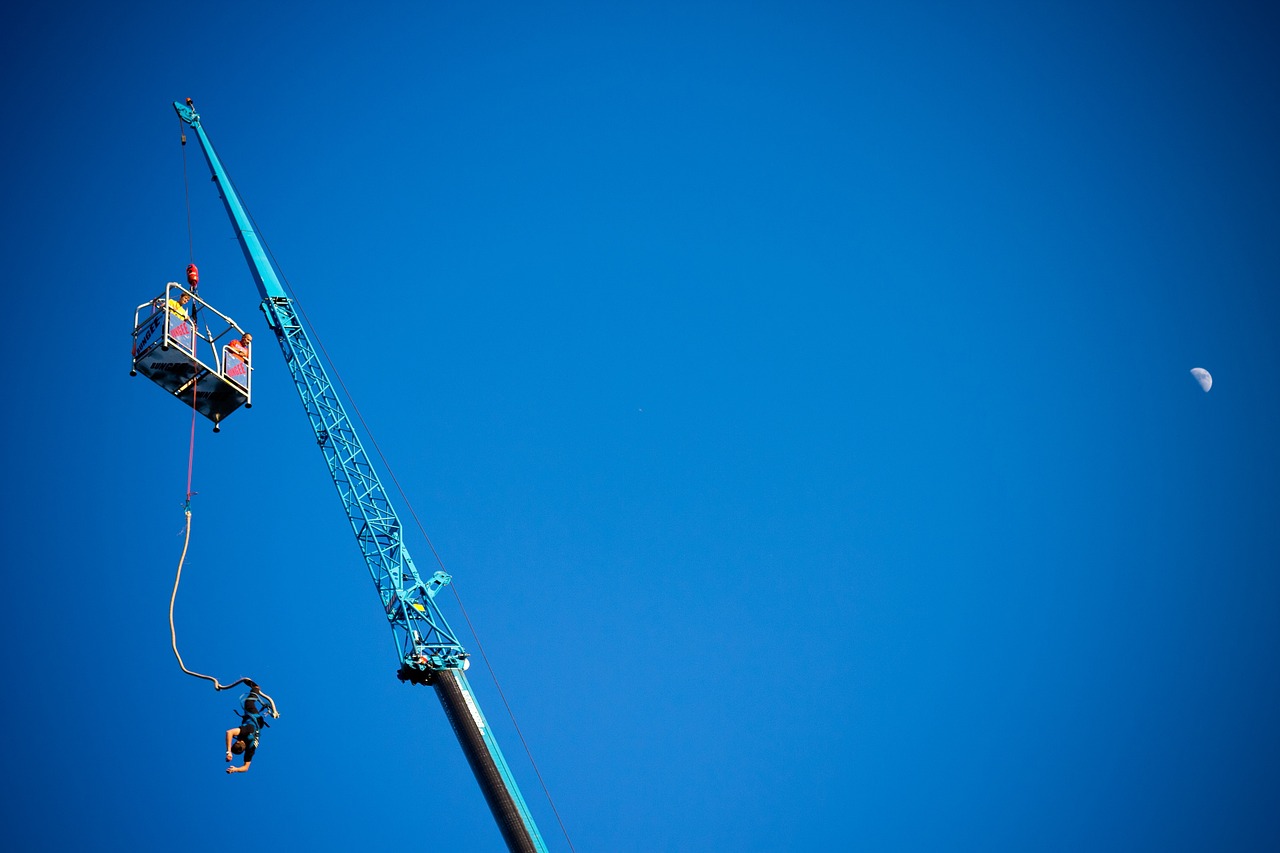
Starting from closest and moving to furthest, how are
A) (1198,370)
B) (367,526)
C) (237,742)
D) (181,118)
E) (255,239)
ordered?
(237,742)
(367,526)
(255,239)
(181,118)
(1198,370)

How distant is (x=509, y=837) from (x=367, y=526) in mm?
11424

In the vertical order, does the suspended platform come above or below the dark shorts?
above

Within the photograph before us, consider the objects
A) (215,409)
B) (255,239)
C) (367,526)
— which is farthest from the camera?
(255,239)

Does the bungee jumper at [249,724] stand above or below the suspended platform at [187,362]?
below

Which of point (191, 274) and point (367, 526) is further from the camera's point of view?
point (367, 526)

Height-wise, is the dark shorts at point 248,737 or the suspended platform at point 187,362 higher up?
the suspended platform at point 187,362

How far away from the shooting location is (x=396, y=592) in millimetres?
31141

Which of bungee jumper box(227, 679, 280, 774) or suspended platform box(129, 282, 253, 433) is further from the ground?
suspended platform box(129, 282, 253, 433)

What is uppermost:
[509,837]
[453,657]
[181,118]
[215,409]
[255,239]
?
[181,118]

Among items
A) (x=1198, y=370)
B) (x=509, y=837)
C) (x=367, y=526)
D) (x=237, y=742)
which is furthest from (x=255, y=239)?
(x=1198, y=370)

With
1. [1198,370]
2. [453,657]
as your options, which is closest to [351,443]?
[453,657]

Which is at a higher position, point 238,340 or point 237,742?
point 238,340

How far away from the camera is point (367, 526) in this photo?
1275 inches

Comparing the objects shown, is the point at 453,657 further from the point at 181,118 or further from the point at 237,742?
the point at 181,118
